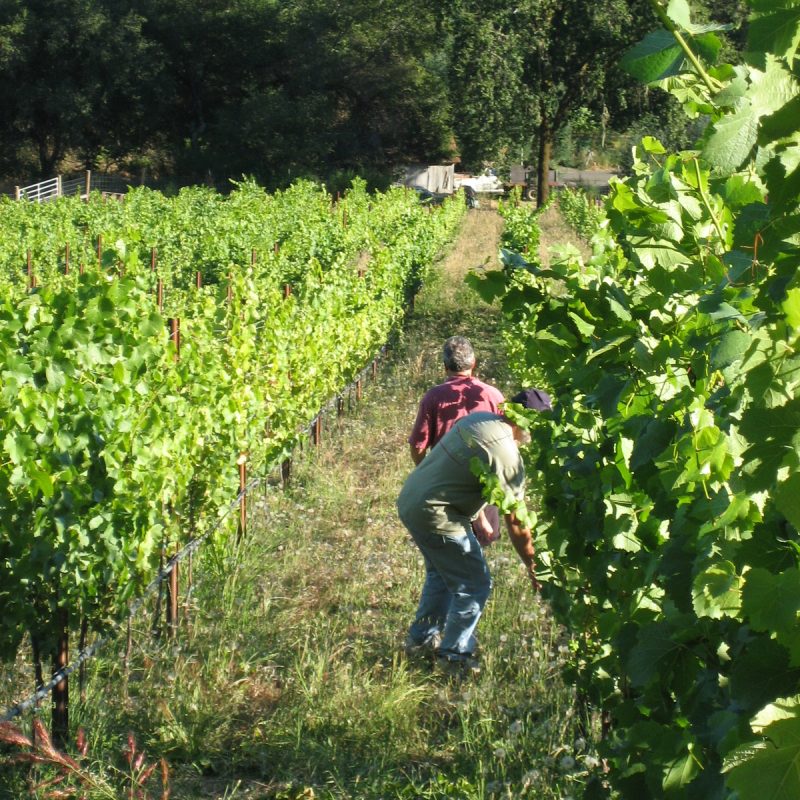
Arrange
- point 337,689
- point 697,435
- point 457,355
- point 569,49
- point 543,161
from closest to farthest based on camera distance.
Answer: point 697,435 < point 337,689 < point 457,355 < point 569,49 < point 543,161

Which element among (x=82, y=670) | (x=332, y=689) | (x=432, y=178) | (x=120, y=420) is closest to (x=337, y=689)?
(x=332, y=689)

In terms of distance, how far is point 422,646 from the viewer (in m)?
5.39

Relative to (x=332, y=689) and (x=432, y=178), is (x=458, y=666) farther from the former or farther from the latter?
(x=432, y=178)

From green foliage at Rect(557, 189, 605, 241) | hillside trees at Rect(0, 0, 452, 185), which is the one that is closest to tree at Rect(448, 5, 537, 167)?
green foliage at Rect(557, 189, 605, 241)

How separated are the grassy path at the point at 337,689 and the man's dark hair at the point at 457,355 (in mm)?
1240

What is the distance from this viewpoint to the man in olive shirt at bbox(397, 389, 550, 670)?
16.3 feet

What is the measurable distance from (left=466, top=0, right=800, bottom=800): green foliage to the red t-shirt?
195 centimetres

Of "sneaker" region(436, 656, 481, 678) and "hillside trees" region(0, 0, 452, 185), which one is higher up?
"hillside trees" region(0, 0, 452, 185)

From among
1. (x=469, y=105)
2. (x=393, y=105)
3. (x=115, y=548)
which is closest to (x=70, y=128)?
(x=393, y=105)

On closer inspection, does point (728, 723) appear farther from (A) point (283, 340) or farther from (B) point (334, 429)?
(B) point (334, 429)

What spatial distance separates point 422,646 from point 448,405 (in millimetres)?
1200

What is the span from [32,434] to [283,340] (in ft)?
11.3

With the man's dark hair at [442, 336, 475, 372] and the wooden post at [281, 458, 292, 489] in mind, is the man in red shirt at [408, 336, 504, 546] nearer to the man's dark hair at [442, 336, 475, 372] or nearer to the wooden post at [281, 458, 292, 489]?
the man's dark hair at [442, 336, 475, 372]

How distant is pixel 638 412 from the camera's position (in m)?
2.83
